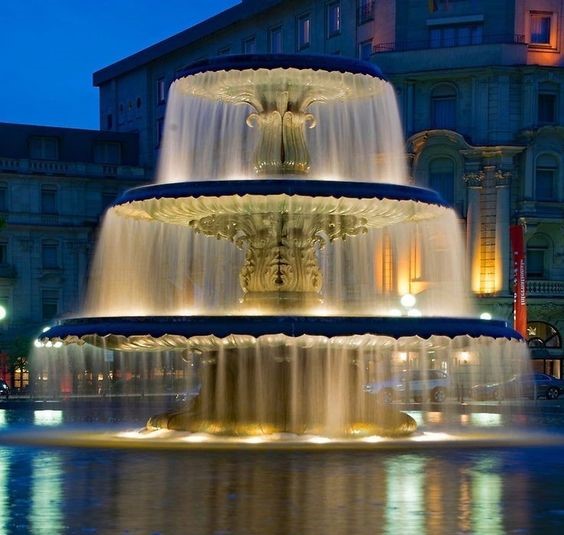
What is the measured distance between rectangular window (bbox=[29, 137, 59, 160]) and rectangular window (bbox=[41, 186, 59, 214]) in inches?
105

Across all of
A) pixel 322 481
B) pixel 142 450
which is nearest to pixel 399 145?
pixel 142 450

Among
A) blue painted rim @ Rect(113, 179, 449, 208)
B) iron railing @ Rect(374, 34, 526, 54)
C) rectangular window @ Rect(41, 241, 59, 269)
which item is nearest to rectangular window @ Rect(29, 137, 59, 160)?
rectangular window @ Rect(41, 241, 59, 269)

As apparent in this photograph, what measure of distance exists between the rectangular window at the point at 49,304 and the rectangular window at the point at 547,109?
112ft

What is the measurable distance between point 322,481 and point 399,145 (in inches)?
556

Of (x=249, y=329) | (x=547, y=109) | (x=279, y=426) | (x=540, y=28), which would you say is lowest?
(x=279, y=426)

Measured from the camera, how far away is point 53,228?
85125 mm

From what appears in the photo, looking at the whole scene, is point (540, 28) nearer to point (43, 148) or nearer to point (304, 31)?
point (304, 31)

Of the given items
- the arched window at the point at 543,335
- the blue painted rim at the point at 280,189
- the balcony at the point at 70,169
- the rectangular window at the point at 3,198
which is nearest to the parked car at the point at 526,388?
the arched window at the point at 543,335

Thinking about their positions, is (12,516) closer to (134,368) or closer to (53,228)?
(134,368)

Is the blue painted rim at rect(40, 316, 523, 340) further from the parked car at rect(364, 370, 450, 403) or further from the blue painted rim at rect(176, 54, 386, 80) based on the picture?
the parked car at rect(364, 370, 450, 403)

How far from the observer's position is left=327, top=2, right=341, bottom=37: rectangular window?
7406cm

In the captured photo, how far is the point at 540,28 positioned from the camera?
6688cm

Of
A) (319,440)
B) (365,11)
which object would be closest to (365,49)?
(365,11)

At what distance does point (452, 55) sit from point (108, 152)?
3140 cm
